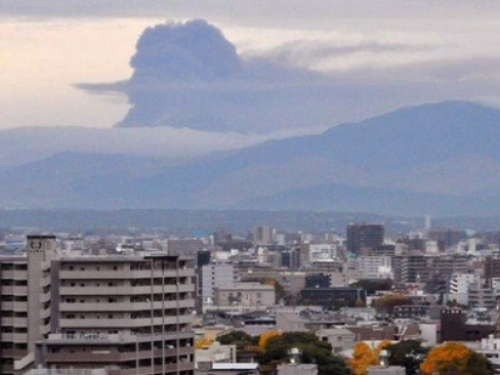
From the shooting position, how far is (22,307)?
5531cm

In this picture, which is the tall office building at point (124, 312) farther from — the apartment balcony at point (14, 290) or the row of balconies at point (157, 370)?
the apartment balcony at point (14, 290)

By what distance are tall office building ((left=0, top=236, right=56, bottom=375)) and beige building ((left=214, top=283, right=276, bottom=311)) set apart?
83281 millimetres

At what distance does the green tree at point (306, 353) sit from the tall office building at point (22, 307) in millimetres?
19817

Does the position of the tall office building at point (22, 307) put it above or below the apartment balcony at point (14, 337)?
above

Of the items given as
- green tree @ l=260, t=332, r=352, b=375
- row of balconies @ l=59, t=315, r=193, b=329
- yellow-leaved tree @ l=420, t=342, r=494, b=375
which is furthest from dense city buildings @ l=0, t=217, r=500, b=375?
yellow-leaved tree @ l=420, t=342, r=494, b=375

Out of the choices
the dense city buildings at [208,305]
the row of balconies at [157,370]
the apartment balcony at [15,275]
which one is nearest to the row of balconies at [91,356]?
the dense city buildings at [208,305]

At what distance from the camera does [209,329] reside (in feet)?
337

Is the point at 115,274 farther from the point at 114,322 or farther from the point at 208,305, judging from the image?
the point at 208,305

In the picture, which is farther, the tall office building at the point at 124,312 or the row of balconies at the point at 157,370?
the tall office building at the point at 124,312

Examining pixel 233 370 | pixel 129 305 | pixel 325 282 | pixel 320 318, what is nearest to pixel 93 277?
pixel 129 305

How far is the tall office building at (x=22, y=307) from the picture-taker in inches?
2168

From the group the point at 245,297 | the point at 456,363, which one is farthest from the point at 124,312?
the point at 245,297

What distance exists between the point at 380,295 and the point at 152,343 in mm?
93527

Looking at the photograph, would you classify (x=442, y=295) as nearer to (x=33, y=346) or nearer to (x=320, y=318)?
(x=320, y=318)
